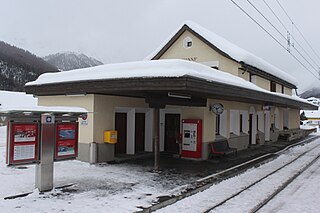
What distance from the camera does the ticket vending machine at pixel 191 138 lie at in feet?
49.3

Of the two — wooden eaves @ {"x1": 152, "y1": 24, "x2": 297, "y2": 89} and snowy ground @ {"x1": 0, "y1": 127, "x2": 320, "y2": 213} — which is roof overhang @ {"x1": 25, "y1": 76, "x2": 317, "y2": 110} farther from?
wooden eaves @ {"x1": 152, "y1": 24, "x2": 297, "y2": 89}

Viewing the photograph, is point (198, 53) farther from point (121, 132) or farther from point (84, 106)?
point (84, 106)

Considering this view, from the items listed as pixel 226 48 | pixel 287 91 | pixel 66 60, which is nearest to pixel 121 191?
pixel 226 48

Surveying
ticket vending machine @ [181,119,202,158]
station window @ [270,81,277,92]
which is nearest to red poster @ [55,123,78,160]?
ticket vending machine @ [181,119,202,158]

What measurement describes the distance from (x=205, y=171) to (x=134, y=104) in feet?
16.5

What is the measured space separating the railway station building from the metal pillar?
11.2ft

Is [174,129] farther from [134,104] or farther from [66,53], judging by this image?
[66,53]

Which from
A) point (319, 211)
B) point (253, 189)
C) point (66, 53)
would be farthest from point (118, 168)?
point (66, 53)

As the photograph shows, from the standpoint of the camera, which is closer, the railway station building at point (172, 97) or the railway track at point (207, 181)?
the railway track at point (207, 181)

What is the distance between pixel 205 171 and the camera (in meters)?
12.3

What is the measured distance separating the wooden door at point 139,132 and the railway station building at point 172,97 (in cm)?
5

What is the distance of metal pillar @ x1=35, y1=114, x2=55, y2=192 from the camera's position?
336 inches

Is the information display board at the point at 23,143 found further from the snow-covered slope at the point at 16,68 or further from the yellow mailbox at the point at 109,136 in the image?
the snow-covered slope at the point at 16,68

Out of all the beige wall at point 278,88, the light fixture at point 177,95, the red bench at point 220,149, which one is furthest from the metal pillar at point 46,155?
the beige wall at point 278,88
